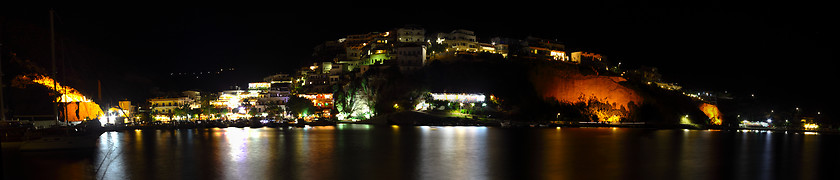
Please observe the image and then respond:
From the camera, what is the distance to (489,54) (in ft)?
153

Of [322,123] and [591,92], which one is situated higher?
[591,92]

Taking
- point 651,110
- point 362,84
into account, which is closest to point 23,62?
point 362,84

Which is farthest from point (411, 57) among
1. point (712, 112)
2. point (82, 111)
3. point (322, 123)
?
point (712, 112)

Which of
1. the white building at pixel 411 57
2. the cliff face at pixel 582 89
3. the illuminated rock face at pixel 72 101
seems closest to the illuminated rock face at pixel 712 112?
the cliff face at pixel 582 89

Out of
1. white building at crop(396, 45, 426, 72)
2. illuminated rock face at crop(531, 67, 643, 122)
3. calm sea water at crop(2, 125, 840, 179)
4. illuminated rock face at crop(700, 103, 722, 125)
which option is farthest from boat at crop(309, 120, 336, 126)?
illuminated rock face at crop(700, 103, 722, 125)

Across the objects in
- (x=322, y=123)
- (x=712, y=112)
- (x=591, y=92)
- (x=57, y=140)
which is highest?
(x=591, y=92)

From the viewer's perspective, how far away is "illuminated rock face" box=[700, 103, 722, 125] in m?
46.7

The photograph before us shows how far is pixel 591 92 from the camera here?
144ft

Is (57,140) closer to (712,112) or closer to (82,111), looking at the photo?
(82,111)

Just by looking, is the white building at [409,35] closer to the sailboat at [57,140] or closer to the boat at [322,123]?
the boat at [322,123]

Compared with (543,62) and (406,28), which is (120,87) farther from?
(543,62)

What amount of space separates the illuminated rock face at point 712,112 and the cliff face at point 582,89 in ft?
26.4

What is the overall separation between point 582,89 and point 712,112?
14.2m

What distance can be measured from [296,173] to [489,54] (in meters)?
35.2
